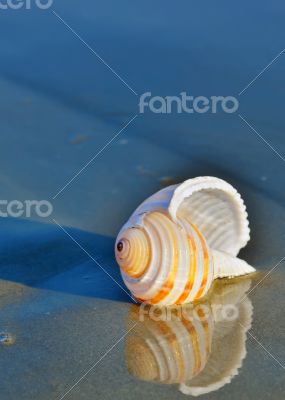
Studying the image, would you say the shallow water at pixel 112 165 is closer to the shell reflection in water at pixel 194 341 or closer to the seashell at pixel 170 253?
the shell reflection in water at pixel 194 341

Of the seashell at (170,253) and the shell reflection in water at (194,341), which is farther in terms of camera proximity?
the seashell at (170,253)

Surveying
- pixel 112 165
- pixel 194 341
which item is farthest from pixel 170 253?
pixel 112 165

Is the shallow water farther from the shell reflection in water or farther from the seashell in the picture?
the seashell

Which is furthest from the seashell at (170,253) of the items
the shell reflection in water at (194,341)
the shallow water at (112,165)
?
the shallow water at (112,165)

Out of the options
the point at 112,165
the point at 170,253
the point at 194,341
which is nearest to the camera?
the point at 194,341

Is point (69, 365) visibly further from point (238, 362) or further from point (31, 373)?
point (238, 362)

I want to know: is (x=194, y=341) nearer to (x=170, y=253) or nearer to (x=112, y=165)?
(x=170, y=253)
